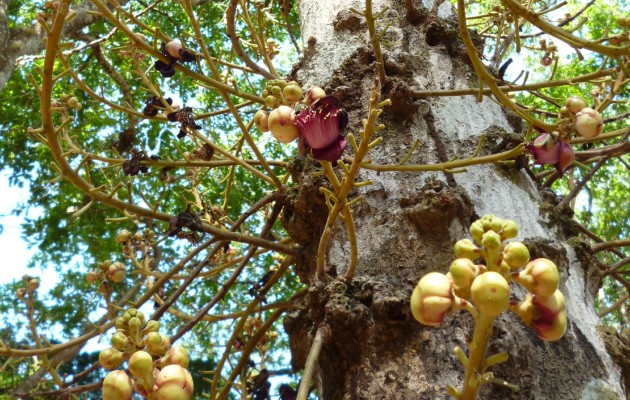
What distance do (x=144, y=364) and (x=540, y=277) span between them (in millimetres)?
472

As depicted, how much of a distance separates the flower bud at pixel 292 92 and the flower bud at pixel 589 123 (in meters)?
0.54

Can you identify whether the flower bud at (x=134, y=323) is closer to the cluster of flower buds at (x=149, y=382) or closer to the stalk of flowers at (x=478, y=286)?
the cluster of flower buds at (x=149, y=382)

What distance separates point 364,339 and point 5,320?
5.14 m

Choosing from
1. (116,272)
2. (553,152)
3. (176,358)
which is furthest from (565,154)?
(116,272)

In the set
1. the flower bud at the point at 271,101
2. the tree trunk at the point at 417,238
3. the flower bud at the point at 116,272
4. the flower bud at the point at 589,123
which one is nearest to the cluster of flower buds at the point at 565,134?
the flower bud at the point at 589,123

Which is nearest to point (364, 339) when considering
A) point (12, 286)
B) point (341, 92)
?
point (341, 92)

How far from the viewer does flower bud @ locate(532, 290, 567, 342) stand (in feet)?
2.39

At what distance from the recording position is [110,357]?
899mm

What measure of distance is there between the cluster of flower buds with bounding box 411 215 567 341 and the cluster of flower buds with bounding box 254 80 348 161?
14.9 inches

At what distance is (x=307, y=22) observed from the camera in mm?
2078

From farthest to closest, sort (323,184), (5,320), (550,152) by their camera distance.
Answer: (5,320)
(323,184)
(550,152)

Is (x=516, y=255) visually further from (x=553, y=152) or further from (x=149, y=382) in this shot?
(x=553, y=152)

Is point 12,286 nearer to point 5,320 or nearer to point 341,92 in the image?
point 5,320

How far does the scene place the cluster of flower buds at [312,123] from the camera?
42.3 inches
